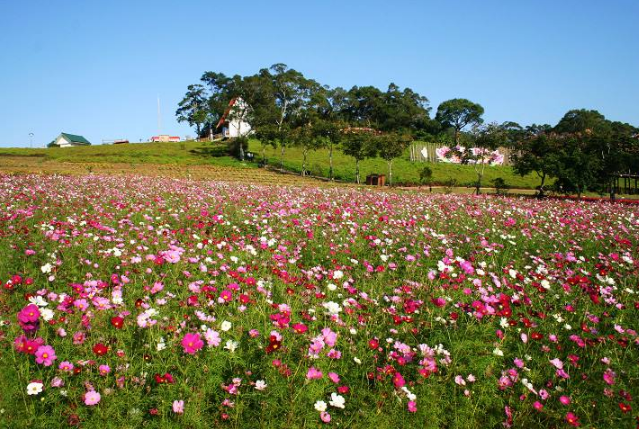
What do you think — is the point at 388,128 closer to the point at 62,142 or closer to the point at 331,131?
the point at 331,131

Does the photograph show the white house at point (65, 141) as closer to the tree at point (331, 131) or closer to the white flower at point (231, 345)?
the tree at point (331, 131)

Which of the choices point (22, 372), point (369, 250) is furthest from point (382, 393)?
point (369, 250)

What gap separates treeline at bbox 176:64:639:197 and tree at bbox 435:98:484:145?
25 centimetres

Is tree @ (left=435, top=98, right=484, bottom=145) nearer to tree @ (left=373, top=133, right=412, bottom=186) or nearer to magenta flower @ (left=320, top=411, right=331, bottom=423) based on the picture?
tree @ (left=373, top=133, right=412, bottom=186)

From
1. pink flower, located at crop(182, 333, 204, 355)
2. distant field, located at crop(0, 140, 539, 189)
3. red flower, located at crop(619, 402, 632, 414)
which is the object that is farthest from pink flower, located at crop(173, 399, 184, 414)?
distant field, located at crop(0, 140, 539, 189)

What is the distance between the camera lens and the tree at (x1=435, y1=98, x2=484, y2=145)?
90.3m

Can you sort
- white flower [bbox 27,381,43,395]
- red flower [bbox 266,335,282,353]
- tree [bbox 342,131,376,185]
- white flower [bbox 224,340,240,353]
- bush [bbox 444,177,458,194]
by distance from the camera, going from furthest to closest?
tree [bbox 342,131,376,185], bush [bbox 444,177,458,194], white flower [bbox 224,340,240,353], red flower [bbox 266,335,282,353], white flower [bbox 27,381,43,395]

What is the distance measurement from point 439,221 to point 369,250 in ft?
9.11

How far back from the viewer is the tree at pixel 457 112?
296ft

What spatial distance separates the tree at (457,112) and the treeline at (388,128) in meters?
0.25

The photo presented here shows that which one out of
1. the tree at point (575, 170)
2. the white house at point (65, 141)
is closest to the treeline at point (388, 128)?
the tree at point (575, 170)

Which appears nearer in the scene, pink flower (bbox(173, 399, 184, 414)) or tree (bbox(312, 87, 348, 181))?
pink flower (bbox(173, 399, 184, 414))

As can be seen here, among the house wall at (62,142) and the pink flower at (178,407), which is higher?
the house wall at (62,142)

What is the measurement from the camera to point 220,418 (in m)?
2.24
